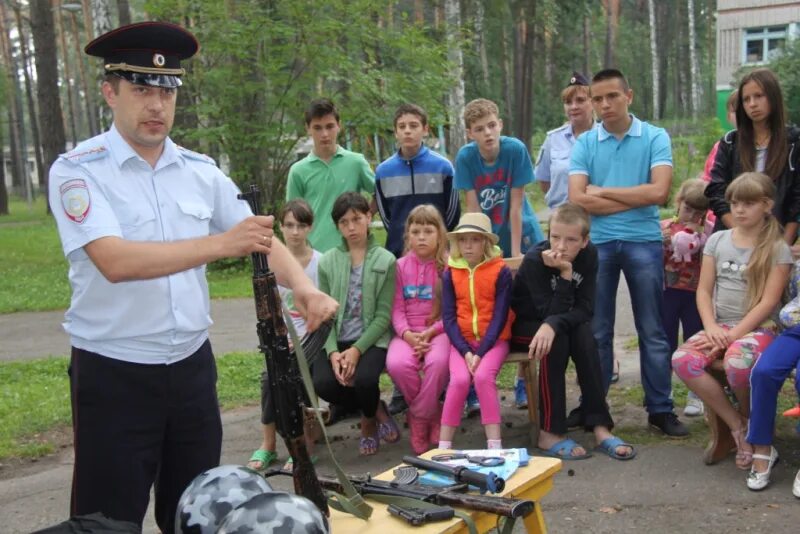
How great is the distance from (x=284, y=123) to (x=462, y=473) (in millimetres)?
11049

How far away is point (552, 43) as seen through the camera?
47531 millimetres

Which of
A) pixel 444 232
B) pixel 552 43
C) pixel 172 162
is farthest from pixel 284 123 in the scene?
pixel 552 43

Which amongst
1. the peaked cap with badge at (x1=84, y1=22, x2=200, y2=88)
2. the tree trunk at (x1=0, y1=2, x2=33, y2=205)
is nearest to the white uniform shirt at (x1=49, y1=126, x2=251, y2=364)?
the peaked cap with badge at (x1=84, y1=22, x2=200, y2=88)

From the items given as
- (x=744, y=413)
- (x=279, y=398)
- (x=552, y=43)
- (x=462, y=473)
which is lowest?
(x=744, y=413)

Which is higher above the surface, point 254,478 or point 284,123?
point 284,123

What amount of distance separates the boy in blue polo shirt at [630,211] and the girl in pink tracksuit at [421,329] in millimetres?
1043

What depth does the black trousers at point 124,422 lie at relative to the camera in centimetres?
322

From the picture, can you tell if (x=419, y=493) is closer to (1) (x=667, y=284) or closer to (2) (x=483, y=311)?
(2) (x=483, y=311)

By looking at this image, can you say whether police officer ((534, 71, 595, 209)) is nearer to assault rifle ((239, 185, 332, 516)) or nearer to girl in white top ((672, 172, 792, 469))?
girl in white top ((672, 172, 792, 469))

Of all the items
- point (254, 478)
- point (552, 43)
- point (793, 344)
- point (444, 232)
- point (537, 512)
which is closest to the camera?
point (254, 478)

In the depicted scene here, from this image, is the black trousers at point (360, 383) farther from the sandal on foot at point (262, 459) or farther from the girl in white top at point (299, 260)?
the sandal on foot at point (262, 459)

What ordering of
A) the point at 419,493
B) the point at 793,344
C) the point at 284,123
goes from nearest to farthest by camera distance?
the point at 419,493 < the point at 793,344 < the point at 284,123

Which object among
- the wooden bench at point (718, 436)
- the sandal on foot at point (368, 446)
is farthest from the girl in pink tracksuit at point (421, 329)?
the wooden bench at point (718, 436)

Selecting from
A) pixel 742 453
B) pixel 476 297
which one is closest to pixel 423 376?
pixel 476 297
